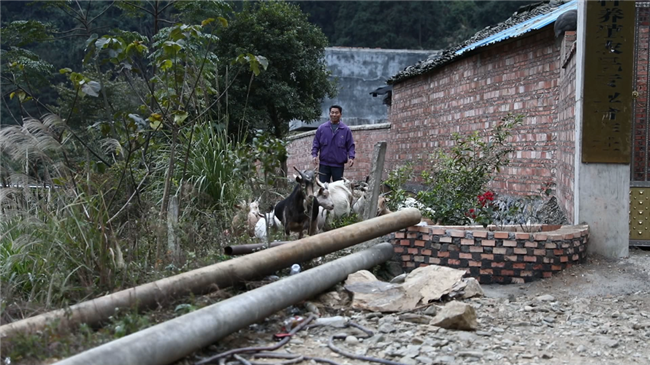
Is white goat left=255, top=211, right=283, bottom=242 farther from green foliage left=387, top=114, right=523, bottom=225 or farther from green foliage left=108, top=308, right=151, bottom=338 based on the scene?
green foliage left=108, top=308, right=151, bottom=338

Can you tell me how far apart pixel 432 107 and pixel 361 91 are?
718 inches

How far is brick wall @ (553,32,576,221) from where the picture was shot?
8.09 m

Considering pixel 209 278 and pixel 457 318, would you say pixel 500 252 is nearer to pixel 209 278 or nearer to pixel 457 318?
pixel 457 318

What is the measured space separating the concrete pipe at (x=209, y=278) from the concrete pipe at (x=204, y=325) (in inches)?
9.2

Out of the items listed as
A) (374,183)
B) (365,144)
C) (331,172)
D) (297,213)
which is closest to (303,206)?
(297,213)

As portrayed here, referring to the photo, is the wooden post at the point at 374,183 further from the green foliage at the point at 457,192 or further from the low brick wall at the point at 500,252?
the low brick wall at the point at 500,252

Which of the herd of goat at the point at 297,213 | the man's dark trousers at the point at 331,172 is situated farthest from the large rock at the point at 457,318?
the man's dark trousers at the point at 331,172

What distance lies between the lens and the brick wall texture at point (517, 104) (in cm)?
916

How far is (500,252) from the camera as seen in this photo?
6.93 metres

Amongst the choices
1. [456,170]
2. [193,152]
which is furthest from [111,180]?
[456,170]

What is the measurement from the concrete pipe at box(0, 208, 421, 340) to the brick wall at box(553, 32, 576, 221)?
259 cm

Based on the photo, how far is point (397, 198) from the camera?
908 cm

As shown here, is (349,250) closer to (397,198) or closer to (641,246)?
(397,198)

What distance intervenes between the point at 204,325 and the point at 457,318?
5.87ft
